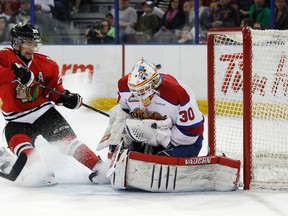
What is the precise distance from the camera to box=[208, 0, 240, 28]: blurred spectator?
25.5 feet

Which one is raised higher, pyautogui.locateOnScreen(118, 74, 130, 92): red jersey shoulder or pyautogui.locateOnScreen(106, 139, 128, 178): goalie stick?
pyautogui.locateOnScreen(118, 74, 130, 92): red jersey shoulder

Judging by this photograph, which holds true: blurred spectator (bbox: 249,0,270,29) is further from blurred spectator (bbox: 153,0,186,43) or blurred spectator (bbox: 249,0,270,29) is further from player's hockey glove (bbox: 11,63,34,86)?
player's hockey glove (bbox: 11,63,34,86)

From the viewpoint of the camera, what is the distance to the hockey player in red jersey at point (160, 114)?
412 cm

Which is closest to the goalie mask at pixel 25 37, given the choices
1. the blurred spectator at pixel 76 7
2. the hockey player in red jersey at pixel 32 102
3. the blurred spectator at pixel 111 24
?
the hockey player in red jersey at pixel 32 102

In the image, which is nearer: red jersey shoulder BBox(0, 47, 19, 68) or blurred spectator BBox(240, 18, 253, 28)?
red jersey shoulder BBox(0, 47, 19, 68)

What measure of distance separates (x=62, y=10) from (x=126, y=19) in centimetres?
71

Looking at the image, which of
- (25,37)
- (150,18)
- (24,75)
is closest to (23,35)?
(25,37)

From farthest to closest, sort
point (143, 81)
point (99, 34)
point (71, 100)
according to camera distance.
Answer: point (99, 34) < point (71, 100) < point (143, 81)

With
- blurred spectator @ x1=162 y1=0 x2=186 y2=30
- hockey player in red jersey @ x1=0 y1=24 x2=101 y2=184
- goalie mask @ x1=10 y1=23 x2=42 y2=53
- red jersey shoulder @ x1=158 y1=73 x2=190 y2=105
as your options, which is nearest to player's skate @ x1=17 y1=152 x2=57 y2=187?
hockey player in red jersey @ x1=0 y1=24 x2=101 y2=184

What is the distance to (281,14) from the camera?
7590mm

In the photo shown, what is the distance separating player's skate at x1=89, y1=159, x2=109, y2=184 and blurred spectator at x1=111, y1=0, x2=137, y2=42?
389 cm

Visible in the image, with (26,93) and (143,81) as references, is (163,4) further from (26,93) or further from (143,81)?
(143,81)

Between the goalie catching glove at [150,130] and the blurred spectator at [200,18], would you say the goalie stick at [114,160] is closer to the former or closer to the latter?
the goalie catching glove at [150,130]

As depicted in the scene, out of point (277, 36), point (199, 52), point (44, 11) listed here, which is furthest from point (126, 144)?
point (44, 11)
